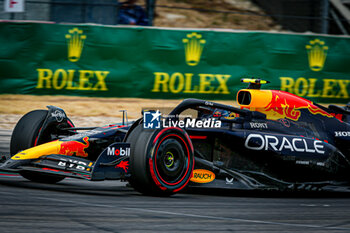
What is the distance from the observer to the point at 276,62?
14.5 m

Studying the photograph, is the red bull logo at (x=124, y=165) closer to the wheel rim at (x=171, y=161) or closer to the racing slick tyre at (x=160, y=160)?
the racing slick tyre at (x=160, y=160)

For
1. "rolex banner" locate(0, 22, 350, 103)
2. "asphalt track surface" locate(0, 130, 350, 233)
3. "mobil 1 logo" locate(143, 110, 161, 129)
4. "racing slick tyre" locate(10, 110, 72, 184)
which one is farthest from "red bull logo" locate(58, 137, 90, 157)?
"rolex banner" locate(0, 22, 350, 103)

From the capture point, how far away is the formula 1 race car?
18.4 ft

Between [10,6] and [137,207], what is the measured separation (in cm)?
964

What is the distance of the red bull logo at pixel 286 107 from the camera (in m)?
6.77

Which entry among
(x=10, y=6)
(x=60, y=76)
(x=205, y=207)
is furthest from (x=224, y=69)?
(x=205, y=207)

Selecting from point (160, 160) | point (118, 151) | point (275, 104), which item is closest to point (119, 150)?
point (118, 151)

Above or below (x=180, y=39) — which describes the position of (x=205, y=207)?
below

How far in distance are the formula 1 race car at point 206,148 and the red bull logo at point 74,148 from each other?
0.01 m

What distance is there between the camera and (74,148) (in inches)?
238

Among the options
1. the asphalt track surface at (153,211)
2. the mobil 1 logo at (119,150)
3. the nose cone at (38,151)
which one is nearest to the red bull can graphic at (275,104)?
the asphalt track surface at (153,211)

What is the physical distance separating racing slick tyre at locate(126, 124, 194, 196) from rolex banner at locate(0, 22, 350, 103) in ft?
26.4

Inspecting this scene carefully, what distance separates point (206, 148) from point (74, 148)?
53.4 inches

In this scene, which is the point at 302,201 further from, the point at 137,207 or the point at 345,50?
the point at 345,50
